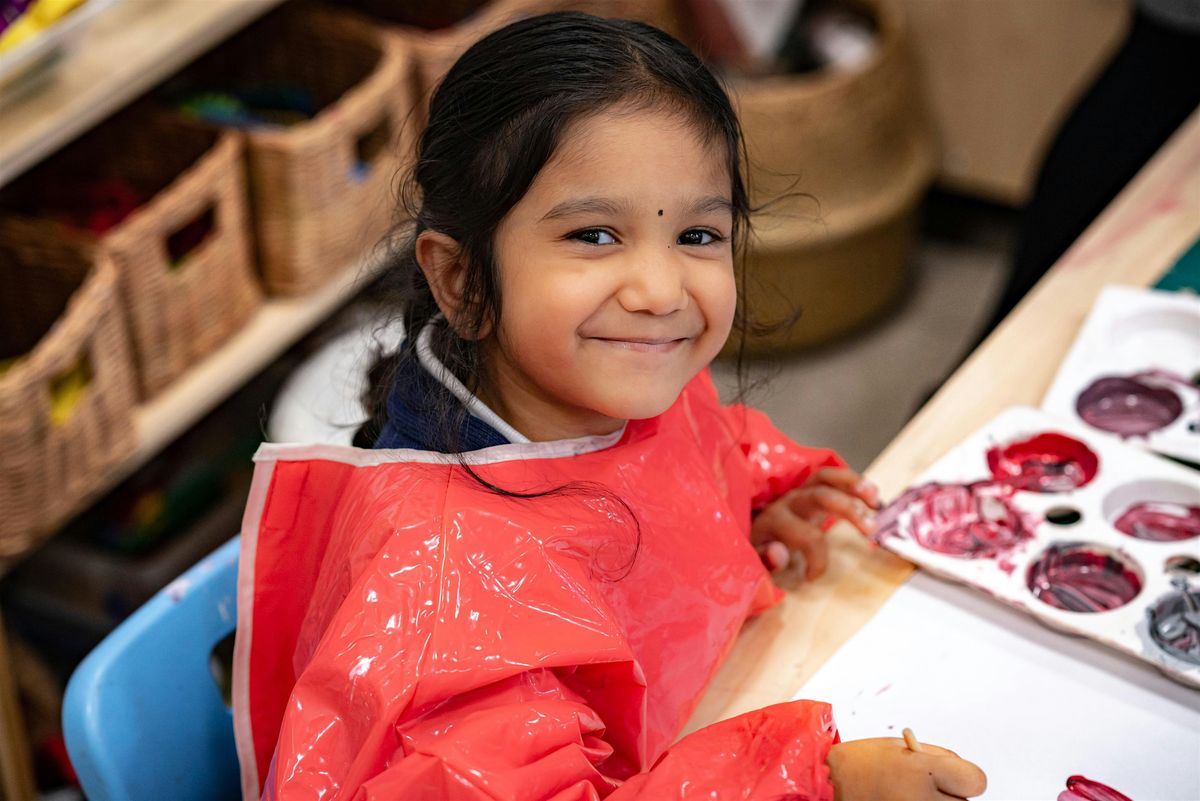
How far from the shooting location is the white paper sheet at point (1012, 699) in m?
0.93

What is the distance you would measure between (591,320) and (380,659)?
262mm

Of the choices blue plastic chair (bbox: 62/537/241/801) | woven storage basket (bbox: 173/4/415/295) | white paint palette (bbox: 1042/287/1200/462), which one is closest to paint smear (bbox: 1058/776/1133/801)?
white paint palette (bbox: 1042/287/1200/462)

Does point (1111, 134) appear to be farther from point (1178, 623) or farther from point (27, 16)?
point (27, 16)

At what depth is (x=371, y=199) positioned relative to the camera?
1909mm

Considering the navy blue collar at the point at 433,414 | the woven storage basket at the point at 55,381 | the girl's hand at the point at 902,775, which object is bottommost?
the woven storage basket at the point at 55,381

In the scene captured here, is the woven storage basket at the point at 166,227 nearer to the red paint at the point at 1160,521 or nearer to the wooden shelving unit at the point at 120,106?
the wooden shelving unit at the point at 120,106

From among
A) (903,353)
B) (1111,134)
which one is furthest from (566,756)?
(903,353)

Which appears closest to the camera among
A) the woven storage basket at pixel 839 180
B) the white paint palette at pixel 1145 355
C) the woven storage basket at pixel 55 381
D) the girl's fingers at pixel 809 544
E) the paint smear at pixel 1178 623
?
the paint smear at pixel 1178 623

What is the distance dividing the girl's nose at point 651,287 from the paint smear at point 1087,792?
0.43 metres

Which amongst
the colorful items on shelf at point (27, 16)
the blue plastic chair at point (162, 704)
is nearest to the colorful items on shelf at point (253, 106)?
the colorful items on shelf at point (27, 16)

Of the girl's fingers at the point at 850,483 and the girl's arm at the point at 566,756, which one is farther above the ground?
the girl's arm at the point at 566,756

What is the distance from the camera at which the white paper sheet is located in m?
0.93

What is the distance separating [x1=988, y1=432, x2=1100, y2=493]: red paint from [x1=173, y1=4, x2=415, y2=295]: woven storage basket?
0.84m

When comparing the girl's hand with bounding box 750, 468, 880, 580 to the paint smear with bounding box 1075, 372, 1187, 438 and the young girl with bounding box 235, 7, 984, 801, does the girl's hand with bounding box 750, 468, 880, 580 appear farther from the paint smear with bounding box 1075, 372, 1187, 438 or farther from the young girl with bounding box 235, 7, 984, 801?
the paint smear with bounding box 1075, 372, 1187, 438
